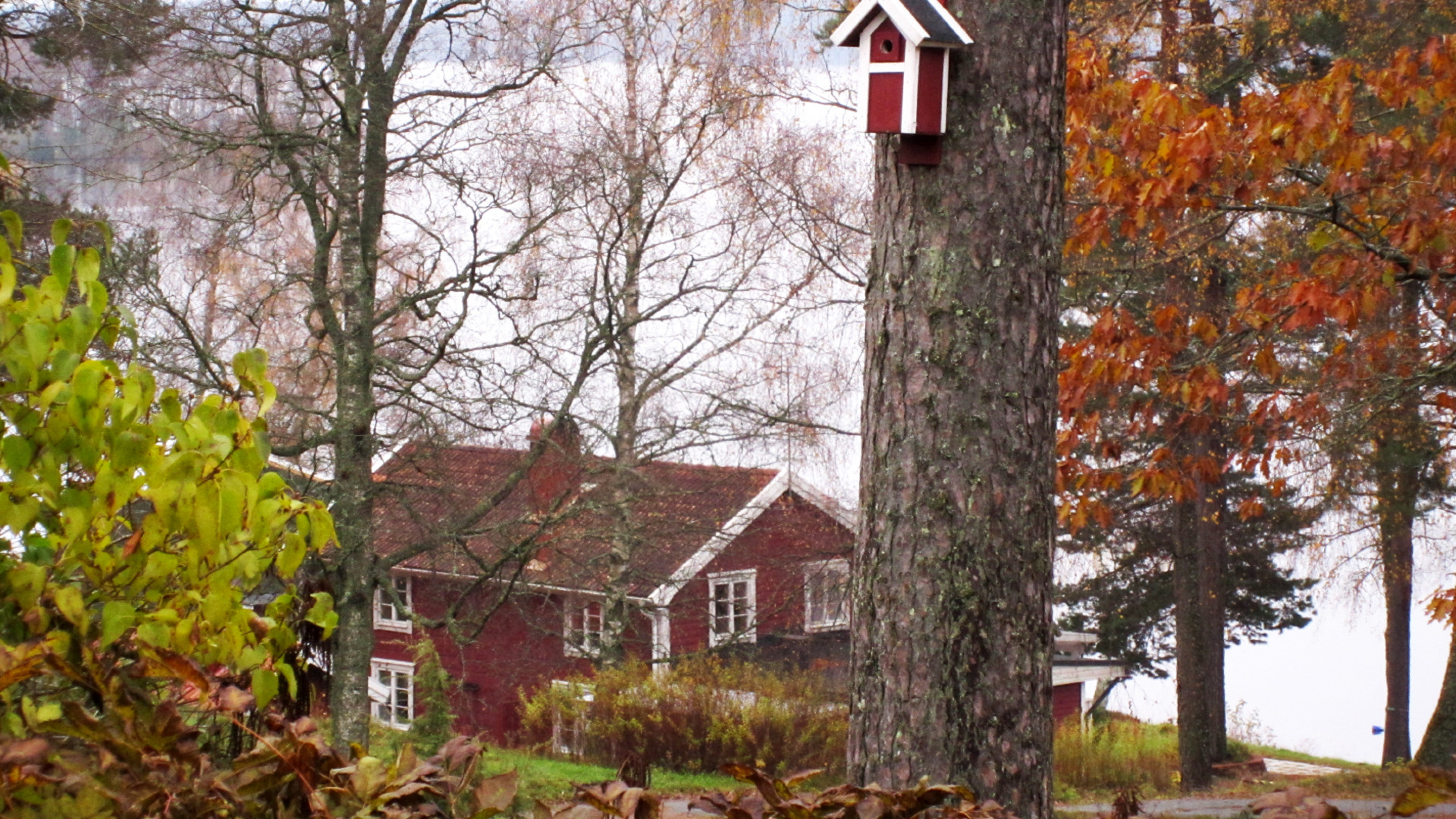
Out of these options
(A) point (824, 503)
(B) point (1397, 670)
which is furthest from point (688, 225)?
(B) point (1397, 670)

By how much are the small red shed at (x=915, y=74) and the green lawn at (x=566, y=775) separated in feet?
27.8

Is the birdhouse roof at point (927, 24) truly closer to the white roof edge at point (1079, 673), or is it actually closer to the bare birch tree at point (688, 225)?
the bare birch tree at point (688, 225)

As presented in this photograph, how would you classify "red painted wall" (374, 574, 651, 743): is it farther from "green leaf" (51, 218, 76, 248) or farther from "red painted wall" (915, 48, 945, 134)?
"green leaf" (51, 218, 76, 248)

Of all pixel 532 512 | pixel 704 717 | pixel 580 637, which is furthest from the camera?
pixel 580 637

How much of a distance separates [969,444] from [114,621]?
72.6 inches

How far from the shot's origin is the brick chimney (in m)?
11.0

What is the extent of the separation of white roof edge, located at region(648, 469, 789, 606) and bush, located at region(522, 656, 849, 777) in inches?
48.5

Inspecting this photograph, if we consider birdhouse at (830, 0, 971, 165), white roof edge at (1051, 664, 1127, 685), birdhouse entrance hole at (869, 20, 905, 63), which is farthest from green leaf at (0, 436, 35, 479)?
white roof edge at (1051, 664, 1127, 685)

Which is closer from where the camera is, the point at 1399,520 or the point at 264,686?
the point at 264,686

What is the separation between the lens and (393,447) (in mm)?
10000

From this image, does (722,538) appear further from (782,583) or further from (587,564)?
(587,564)

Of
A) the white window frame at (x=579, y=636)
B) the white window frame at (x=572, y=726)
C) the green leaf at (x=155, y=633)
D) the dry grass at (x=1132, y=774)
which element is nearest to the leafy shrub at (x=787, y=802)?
the green leaf at (x=155, y=633)

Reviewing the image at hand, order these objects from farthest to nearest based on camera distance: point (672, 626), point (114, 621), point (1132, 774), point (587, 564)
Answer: point (672, 626)
point (1132, 774)
point (587, 564)
point (114, 621)

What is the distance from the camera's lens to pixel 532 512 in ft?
35.4
